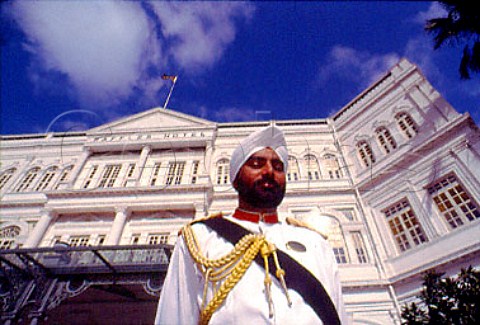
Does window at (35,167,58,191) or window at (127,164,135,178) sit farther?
window at (35,167,58,191)

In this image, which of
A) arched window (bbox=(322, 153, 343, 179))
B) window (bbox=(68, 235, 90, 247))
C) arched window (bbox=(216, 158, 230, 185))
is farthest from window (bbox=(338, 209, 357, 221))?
window (bbox=(68, 235, 90, 247))

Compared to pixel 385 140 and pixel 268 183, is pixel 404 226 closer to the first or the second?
pixel 385 140

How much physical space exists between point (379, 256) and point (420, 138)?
5.61m

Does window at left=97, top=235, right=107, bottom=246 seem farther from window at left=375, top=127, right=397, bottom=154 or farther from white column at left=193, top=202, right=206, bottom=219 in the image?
window at left=375, top=127, right=397, bottom=154

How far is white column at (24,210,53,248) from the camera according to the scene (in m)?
11.0

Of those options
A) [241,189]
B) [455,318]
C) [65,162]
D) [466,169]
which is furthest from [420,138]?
[65,162]

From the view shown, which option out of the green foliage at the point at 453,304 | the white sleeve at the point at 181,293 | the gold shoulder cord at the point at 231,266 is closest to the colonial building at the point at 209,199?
the green foliage at the point at 453,304

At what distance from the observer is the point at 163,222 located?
12.3 metres

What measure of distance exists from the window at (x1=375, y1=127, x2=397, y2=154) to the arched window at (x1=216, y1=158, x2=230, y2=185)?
8.65 meters

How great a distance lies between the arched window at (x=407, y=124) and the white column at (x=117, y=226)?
1468 centimetres

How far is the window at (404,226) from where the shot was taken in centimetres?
951

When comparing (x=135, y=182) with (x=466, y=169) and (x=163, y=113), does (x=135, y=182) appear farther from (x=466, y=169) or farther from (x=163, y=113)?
(x=466, y=169)

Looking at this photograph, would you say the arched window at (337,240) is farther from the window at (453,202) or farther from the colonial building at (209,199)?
the window at (453,202)

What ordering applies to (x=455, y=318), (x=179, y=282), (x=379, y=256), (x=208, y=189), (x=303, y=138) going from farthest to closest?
(x=303, y=138) < (x=208, y=189) < (x=379, y=256) < (x=455, y=318) < (x=179, y=282)
